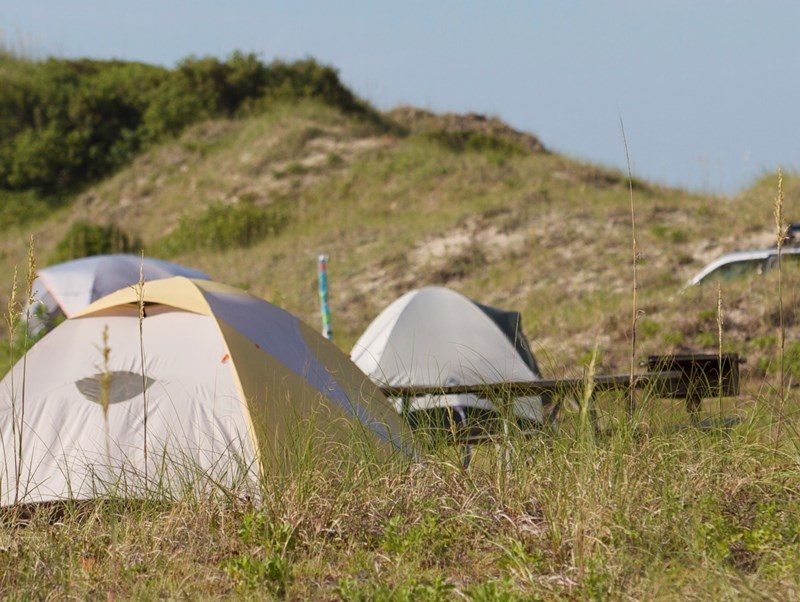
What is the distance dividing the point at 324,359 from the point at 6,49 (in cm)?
3576

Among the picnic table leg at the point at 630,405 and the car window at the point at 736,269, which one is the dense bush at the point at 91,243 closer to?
the car window at the point at 736,269

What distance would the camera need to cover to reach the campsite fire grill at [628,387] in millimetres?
5312

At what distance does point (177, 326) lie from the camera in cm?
730

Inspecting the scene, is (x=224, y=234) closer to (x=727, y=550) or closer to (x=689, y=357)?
(x=689, y=357)

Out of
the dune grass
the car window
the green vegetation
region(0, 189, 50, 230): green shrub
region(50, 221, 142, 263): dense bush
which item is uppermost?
the green vegetation

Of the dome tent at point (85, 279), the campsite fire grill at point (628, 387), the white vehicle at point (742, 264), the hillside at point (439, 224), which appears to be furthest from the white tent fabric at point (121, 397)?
the white vehicle at point (742, 264)

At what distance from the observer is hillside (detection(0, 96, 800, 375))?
1566 cm

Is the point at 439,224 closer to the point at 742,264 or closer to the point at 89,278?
the point at 742,264

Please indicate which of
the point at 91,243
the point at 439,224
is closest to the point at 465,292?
the point at 439,224

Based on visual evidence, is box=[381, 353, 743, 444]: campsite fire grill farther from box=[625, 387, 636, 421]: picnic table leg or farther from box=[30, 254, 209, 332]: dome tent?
box=[30, 254, 209, 332]: dome tent

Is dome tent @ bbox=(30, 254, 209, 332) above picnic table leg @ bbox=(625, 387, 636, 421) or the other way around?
above

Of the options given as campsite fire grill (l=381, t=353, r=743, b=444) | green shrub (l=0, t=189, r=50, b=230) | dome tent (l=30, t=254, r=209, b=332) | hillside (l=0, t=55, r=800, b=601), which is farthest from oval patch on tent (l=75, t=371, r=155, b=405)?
green shrub (l=0, t=189, r=50, b=230)

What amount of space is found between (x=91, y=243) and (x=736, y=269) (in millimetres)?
15700

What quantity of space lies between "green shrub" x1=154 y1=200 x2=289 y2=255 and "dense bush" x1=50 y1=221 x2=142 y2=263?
0.85m
